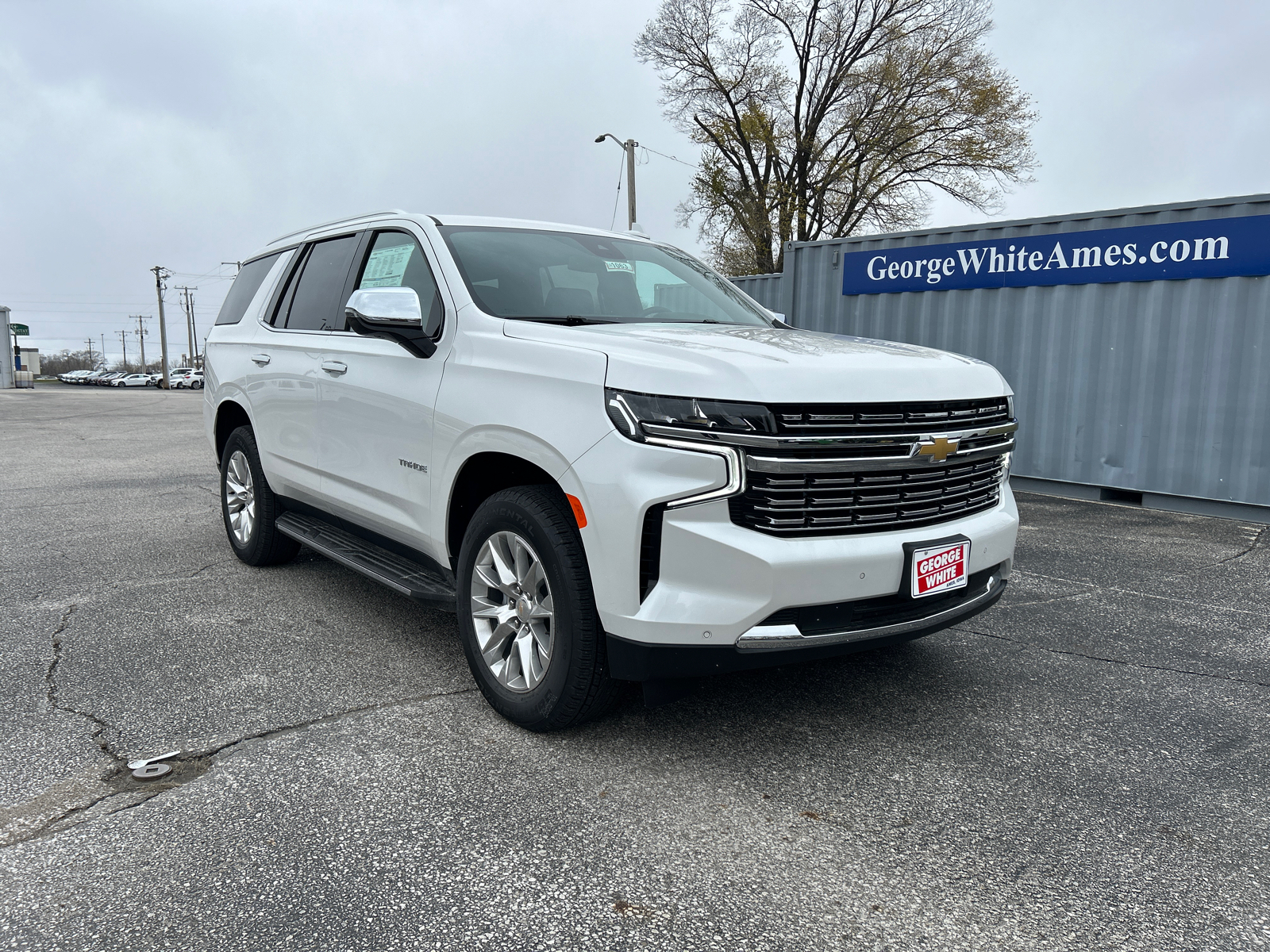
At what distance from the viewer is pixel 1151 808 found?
274 cm

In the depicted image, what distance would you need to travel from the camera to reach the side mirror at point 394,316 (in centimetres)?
346

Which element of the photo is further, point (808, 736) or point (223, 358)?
point (223, 358)

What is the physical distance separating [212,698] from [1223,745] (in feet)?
12.1

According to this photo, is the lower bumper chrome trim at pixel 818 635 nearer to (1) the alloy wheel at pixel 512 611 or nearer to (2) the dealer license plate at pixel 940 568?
(2) the dealer license plate at pixel 940 568

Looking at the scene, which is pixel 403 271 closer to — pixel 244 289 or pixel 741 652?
pixel 244 289

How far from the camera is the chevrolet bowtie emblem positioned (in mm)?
2895

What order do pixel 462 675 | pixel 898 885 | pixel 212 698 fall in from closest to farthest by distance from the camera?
pixel 898 885 → pixel 212 698 → pixel 462 675

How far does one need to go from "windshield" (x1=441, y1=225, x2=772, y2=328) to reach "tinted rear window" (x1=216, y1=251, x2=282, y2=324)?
212 cm

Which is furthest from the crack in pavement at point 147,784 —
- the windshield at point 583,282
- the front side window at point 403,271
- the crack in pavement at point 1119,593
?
the crack in pavement at point 1119,593

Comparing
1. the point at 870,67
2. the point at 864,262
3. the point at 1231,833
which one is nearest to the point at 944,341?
the point at 864,262

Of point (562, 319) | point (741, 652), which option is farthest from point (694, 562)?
point (562, 319)

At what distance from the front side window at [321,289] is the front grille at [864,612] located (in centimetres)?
276

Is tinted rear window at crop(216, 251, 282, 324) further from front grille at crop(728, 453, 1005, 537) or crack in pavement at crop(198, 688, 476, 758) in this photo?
front grille at crop(728, 453, 1005, 537)

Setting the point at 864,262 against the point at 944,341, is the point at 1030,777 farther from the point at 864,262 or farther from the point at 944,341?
the point at 864,262
